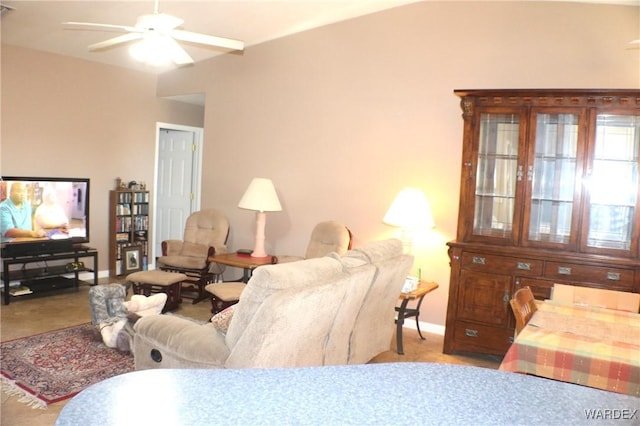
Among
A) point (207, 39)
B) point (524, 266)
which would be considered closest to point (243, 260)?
point (207, 39)

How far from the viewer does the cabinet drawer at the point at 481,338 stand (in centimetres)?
425

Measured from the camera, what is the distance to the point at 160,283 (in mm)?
5039

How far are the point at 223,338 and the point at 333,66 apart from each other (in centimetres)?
374

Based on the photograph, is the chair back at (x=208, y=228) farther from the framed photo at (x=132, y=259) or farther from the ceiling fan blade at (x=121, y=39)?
the ceiling fan blade at (x=121, y=39)

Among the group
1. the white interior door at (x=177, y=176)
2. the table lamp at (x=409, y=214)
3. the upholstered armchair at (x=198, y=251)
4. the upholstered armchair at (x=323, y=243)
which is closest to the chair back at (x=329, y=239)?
the upholstered armchair at (x=323, y=243)

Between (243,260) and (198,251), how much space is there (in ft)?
3.15

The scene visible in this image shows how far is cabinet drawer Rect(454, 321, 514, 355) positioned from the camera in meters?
4.25

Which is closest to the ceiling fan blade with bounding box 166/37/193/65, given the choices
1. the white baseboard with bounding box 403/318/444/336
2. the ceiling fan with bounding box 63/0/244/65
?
the ceiling fan with bounding box 63/0/244/65

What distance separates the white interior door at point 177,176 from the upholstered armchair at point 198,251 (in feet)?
5.65

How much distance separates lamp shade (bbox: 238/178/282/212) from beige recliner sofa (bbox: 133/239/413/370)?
6.84 ft

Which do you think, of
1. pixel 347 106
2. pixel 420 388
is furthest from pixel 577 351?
pixel 347 106

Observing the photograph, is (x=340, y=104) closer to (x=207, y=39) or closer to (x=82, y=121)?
Result: (x=207, y=39)

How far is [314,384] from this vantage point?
1.23m

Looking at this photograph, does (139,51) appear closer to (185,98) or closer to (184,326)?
(184,326)
